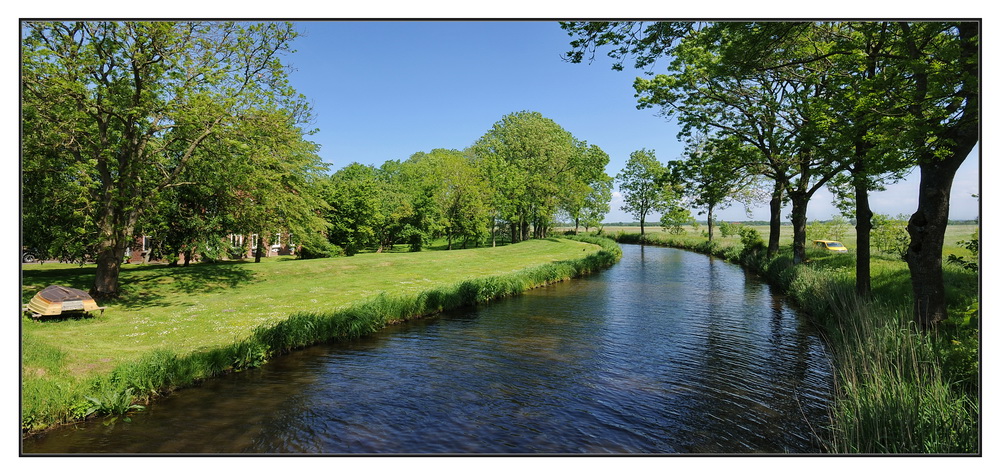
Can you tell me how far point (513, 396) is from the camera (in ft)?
33.5

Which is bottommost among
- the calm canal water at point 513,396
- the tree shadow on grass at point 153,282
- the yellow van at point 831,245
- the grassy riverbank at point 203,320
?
the calm canal water at point 513,396

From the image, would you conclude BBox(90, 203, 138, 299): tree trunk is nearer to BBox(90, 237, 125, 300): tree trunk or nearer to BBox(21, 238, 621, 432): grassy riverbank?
BBox(90, 237, 125, 300): tree trunk

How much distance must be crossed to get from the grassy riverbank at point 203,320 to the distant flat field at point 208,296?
1.8 inches

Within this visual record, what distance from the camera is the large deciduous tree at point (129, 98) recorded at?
47.2 ft

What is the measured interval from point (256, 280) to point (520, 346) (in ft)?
54.1

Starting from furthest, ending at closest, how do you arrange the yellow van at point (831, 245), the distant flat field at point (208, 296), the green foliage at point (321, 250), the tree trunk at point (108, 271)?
1. the green foliage at point (321, 250)
2. the yellow van at point (831, 245)
3. the tree trunk at point (108, 271)
4. the distant flat field at point (208, 296)

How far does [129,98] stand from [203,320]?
26.8 feet

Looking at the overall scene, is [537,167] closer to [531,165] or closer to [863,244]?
[531,165]

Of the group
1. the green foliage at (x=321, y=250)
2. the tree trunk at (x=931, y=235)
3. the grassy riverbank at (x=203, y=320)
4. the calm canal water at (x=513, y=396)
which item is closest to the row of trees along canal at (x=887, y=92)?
the tree trunk at (x=931, y=235)

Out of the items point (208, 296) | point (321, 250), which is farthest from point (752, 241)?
point (208, 296)

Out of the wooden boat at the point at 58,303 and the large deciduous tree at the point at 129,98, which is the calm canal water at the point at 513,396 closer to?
the wooden boat at the point at 58,303

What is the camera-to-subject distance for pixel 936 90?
26.2ft

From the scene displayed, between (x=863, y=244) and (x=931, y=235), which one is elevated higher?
(x=931, y=235)

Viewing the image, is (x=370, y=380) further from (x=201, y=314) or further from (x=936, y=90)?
(x=936, y=90)
